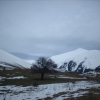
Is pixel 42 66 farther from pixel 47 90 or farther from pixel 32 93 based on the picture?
pixel 32 93

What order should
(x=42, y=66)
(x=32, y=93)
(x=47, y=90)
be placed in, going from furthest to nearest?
(x=42, y=66) < (x=47, y=90) < (x=32, y=93)

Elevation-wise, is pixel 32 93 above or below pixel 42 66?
below

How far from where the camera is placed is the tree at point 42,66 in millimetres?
51662

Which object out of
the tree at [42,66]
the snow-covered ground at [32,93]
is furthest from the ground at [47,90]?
the tree at [42,66]

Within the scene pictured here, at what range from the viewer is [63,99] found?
17.6m

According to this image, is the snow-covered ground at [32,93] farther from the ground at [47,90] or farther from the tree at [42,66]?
the tree at [42,66]

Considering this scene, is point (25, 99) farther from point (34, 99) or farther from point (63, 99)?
point (63, 99)

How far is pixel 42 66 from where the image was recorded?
5272 cm

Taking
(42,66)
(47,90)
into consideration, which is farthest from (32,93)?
(42,66)

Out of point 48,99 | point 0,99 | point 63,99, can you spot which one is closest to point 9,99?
point 0,99

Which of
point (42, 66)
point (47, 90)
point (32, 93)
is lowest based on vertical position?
point (47, 90)

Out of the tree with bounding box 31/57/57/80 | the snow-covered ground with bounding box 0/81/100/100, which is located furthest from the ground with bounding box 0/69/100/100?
the tree with bounding box 31/57/57/80

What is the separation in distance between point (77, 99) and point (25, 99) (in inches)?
284

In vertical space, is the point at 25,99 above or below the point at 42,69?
below
